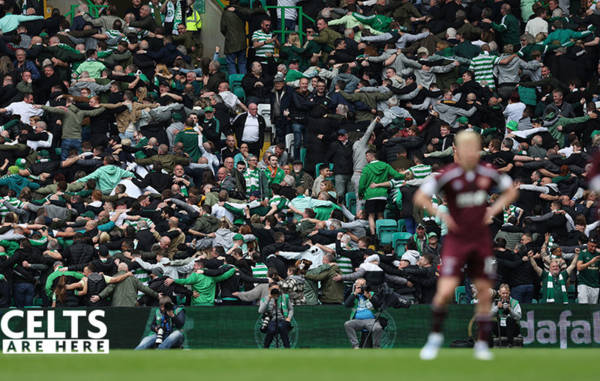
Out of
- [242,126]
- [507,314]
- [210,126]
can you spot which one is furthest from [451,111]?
Answer: [507,314]

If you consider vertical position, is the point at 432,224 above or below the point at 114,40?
below

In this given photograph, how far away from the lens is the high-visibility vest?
3106cm

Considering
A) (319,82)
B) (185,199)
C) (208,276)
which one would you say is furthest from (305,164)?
(208,276)

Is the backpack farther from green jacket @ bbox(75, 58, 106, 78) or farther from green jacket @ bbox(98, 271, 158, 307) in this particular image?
green jacket @ bbox(75, 58, 106, 78)

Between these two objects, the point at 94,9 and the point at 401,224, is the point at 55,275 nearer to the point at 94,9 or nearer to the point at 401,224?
the point at 401,224

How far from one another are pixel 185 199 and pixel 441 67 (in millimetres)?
8342

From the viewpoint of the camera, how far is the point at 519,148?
83.8ft

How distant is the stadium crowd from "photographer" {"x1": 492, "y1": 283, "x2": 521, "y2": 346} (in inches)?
37.7

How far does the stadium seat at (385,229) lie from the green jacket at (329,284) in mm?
2581

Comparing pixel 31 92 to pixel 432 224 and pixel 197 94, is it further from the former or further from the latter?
pixel 432 224

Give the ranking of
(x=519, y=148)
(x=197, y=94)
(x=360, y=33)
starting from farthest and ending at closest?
(x=360, y=33)
(x=197, y=94)
(x=519, y=148)

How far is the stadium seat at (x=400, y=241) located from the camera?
78.7 feet

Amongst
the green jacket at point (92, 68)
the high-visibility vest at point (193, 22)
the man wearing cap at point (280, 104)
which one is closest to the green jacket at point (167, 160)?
the man wearing cap at point (280, 104)

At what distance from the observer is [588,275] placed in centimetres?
2262
